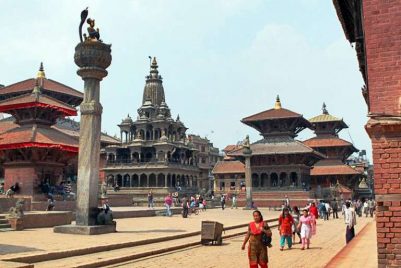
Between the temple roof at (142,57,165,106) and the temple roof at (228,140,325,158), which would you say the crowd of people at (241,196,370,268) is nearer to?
the temple roof at (228,140,325,158)

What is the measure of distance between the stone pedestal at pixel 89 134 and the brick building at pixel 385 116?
13062 mm

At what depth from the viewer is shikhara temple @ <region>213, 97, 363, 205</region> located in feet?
173

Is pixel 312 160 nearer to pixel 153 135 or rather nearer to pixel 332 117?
pixel 332 117

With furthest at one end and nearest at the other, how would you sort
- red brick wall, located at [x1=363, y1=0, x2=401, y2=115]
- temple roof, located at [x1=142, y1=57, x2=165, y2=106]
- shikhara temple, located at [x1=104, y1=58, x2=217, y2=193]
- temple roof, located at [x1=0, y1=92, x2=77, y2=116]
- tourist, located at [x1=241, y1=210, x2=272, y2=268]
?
temple roof, located at [x1=142, y1=57, x2=165, y2=106] → shikhara temple, located at [x1=104, y1=58, x2=217, y2=193] → temple roof, located at [x1=0, y1=92, x2=77, y2=116] → tourist, located at [x1=241, y1=210, x2=272, y2=268] → red brick wall, located at [x1=363, y1=0, x2=401, y2=115]

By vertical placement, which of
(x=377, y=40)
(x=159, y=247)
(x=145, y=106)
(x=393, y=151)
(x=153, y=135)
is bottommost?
(x=159, y=247)

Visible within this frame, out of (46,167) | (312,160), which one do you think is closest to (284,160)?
(312,160)

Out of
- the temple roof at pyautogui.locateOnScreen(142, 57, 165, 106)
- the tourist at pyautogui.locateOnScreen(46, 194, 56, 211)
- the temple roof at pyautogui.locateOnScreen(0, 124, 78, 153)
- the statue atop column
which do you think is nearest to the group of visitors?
the tourist at pyautogui.locateOnScreen(46, 194, 56, 211)

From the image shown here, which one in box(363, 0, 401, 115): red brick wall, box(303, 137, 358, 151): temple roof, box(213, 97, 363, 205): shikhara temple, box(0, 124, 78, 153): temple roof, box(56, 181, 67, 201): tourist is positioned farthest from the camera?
box(303, 137, 358, 151): temple roof

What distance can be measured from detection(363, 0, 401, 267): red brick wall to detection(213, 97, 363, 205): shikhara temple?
44544mm

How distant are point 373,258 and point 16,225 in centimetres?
1510

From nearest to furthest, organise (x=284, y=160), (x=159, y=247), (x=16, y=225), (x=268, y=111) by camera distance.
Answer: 1. (x=159, y=247)
2. (x=16, y=225)
3. (x=284, y=160)
4. (x=268, y=111)

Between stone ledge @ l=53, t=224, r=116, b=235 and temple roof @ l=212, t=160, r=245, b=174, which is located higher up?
temple roof @ l=212, t=160, r=245, b=174

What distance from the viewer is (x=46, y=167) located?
1225 inches

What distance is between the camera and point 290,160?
53.2 metres
